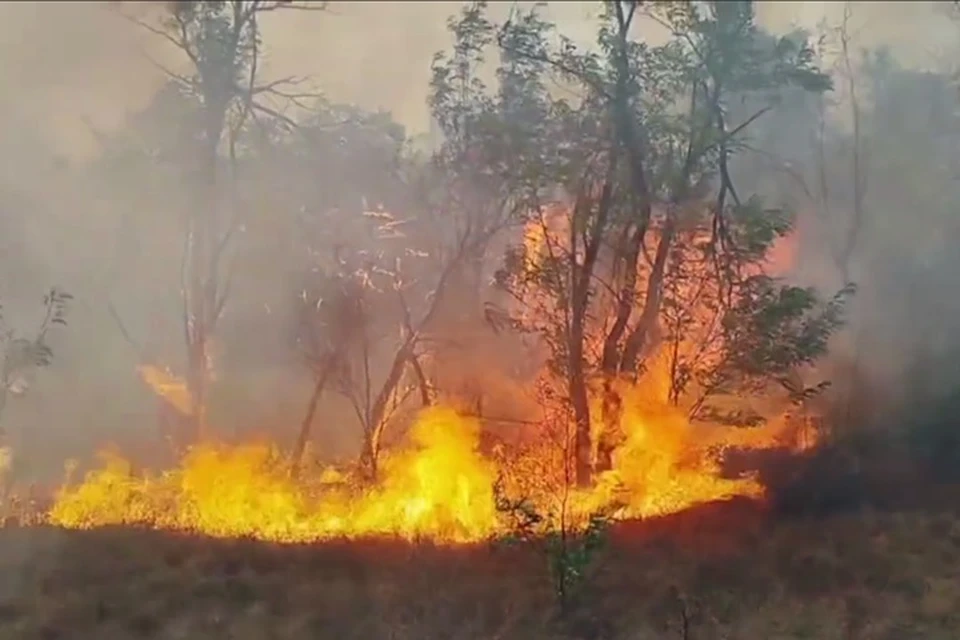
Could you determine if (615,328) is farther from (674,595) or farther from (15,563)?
(15,563)

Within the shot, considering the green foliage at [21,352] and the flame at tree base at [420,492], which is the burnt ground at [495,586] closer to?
the flame at tree base at [420,492]

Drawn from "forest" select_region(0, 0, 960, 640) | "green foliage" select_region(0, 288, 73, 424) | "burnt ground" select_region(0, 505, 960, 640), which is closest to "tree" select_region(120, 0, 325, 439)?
"forest" select_region(0, 0, 960, 640)

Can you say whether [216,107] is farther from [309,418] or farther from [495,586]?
[495,586]

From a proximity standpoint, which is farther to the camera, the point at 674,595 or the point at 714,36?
the point at 714,36

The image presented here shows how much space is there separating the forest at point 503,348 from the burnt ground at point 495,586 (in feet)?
0.14

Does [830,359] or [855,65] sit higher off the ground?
[855,65]

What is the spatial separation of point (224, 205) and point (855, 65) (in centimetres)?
1263

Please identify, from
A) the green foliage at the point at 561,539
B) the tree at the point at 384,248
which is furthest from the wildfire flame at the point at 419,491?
the tree at the point at 384,248

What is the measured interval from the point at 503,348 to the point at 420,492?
6.44m

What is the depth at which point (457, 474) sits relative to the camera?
615 inches

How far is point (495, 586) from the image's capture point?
13.3 metres

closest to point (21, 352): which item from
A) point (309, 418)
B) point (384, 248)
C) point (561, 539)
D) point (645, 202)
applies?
point (309, 418)

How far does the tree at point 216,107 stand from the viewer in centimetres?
1978

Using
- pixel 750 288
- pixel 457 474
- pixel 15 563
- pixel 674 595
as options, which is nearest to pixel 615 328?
pixel 750 288
